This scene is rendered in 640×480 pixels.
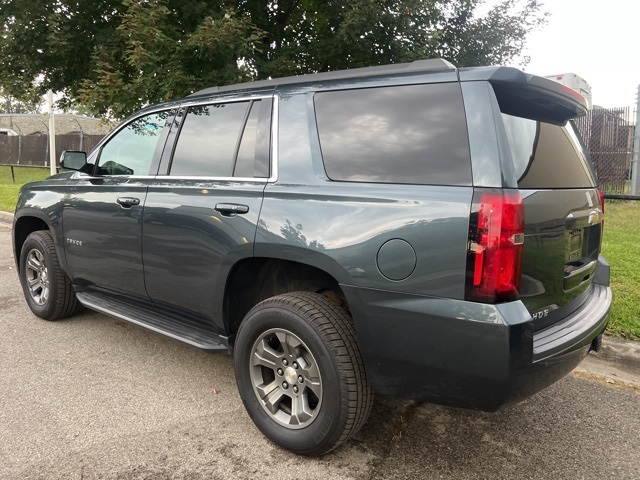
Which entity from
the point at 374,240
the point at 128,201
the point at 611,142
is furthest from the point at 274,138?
the point at 611,142

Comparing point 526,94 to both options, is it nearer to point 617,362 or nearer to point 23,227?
point 617,362

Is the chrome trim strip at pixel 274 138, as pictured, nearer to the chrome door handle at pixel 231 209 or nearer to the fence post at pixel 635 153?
the chrome door handle at pixel 231 209

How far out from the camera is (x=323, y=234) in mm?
Result: 2355

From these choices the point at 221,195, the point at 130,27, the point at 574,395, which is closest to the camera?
the point at 221,195

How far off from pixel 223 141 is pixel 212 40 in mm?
4094

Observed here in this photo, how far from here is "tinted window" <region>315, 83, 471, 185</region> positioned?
2.14 m

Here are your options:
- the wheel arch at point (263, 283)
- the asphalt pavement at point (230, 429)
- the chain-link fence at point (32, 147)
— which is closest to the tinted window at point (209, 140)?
the wheel arch at point (263, 283)

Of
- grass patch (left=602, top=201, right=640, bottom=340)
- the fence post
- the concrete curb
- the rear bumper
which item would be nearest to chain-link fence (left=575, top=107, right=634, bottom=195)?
the fence post

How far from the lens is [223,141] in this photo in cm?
305

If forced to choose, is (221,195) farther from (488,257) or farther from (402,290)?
(488,257)

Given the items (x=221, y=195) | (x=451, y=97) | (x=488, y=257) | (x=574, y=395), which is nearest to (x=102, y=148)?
(x=221, y=195)

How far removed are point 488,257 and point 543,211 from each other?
1.22ft

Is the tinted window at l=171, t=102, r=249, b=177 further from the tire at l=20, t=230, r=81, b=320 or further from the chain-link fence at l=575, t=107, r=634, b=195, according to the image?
the chain-link fence at l=575, t=107, r=634, b=195

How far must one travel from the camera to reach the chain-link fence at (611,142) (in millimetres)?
9492
